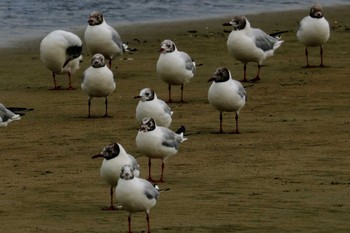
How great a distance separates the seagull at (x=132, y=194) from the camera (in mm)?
10961

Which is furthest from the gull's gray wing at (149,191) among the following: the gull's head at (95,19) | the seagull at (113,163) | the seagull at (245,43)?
the gull's head at (95,19)

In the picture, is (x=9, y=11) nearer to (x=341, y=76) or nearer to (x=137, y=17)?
(x=137, y=17)

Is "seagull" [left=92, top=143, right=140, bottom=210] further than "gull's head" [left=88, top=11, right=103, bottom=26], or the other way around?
"gull's head" [left=88, top=11, right=103, bottom=26]

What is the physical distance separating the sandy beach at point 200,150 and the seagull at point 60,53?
0.34 m

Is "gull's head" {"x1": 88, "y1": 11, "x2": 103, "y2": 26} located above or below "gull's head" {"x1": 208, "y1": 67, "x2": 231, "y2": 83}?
below

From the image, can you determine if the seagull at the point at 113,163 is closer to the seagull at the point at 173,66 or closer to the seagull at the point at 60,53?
the seagull at the point at 173,66

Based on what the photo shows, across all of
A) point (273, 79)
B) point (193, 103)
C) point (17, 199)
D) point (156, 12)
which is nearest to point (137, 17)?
point (156, 12)

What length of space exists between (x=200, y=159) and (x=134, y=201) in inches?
139

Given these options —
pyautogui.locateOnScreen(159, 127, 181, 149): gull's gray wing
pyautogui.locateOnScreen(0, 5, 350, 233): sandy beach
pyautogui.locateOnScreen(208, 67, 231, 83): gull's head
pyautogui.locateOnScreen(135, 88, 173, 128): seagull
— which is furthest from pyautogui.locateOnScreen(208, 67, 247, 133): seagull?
pyautogui.locateOnScreen(159, 127, 181, 149): gull's gray wing

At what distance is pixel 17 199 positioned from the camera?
40.7ft

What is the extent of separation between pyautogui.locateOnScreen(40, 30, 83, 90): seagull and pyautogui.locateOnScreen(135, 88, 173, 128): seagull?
5.51 meters

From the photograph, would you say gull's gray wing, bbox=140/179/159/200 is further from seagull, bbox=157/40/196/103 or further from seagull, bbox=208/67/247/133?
seagull, bbox=157/40/196/103

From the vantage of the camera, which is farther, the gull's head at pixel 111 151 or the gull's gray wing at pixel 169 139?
the gull's gray wing at pixel 169 139

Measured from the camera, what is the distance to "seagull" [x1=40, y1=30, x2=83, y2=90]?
20.5 m
